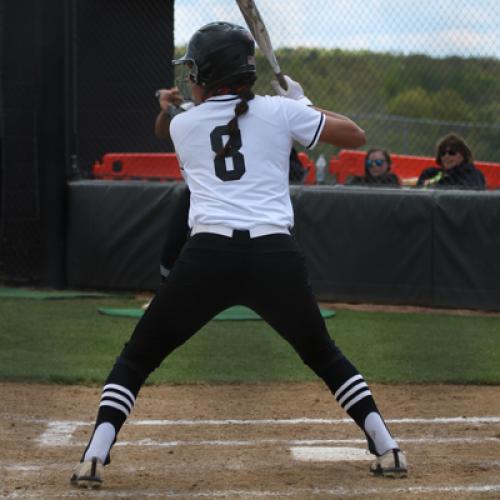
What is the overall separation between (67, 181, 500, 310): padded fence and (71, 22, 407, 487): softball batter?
4617 mm

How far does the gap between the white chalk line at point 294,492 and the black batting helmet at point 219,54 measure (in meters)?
1.42

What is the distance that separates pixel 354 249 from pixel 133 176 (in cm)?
243

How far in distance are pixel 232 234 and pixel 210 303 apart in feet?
0.83

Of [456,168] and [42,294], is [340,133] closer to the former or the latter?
[456,168]

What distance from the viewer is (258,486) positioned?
13.1 feet

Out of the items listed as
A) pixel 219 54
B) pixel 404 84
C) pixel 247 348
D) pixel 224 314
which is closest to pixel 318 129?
pixel 219 54

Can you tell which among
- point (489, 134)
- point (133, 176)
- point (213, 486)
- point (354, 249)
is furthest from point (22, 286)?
point (213, 486)

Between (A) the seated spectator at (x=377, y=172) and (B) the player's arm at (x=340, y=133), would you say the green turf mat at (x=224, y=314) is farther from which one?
(B) the player's arm at (x=340, y=133)

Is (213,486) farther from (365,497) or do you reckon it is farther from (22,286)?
(22,286)

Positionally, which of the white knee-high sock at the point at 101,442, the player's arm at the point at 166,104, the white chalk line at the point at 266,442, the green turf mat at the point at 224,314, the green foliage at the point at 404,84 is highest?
the player's arm at the point at 166,104

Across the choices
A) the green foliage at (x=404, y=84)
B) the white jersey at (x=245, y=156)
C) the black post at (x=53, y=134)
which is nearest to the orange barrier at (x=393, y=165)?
the green foliage at (x=404, y=84)

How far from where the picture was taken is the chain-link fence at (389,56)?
962 centimetres

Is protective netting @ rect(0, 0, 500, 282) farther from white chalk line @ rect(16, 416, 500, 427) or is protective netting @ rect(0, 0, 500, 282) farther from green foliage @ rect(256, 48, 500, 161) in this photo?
white chalk line @ rect(16, 416, 500, 427)

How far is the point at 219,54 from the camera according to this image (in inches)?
157
